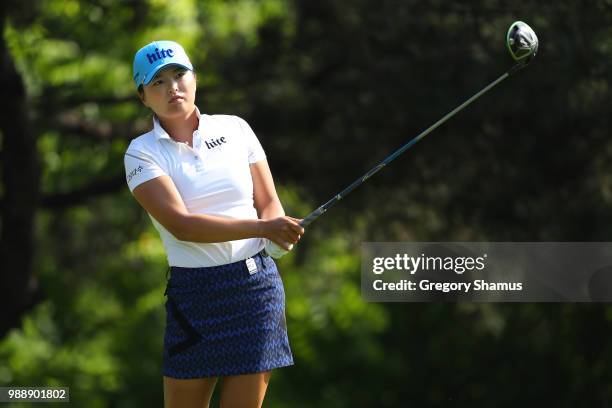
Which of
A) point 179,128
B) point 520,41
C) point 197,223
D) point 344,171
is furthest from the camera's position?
point 344,171

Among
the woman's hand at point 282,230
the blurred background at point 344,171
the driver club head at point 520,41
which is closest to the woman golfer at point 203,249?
the woman's hand at point 282,230

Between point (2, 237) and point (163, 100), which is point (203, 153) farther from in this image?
point (2, 237)

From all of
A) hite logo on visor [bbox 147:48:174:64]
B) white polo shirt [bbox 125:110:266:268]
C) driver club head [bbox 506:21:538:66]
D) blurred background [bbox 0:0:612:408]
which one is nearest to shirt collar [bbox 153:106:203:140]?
white polo shirt [bbox 125:110:266:268]

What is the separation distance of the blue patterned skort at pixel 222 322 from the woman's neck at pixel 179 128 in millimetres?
268

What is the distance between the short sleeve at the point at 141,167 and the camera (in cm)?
221

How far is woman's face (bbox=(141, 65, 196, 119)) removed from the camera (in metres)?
2.26

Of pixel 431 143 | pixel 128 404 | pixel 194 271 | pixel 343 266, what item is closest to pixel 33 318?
pixel 128 404

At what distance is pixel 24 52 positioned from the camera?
585 cm

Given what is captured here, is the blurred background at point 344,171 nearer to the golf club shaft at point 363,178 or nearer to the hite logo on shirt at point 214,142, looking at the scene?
the golf club shaft at point 363,178

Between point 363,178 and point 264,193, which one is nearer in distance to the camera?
point 264,193

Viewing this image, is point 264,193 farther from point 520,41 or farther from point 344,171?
point 344,171

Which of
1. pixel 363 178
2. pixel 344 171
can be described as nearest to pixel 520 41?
pixel 363 178

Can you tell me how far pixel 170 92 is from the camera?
226 cm

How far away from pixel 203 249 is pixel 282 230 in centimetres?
17
